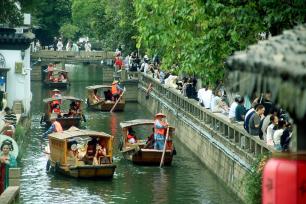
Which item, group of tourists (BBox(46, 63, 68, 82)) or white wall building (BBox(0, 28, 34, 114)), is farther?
group of tourists (BBox(46, 63, 68, 82))

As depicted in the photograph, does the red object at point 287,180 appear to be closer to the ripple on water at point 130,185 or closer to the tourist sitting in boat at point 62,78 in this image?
the ripple on water at point 130,185

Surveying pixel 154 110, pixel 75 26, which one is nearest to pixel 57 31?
pixel 75 26

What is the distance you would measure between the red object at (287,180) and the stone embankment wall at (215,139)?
15.1 metres

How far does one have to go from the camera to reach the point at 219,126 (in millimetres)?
30297

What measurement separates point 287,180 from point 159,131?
25279 mm

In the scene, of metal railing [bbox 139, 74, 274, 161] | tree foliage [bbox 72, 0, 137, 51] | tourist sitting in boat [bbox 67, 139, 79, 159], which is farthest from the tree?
tourist sitting in boat [bbox 67, 139, 79, 159]

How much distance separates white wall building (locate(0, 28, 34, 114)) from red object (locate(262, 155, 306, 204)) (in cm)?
3554

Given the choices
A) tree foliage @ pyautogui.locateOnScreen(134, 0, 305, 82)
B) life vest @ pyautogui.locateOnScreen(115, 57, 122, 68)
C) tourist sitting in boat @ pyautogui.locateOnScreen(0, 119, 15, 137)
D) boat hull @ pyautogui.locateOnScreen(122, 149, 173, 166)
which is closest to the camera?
tree foliage @ pyautogui.locateOnScreen(134, 0, 305, 82)

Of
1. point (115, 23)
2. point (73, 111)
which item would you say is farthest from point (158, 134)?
point (115, 23)

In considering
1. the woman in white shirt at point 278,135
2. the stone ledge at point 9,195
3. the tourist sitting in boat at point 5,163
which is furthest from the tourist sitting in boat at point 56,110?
the woman in white shirt at point 278,135

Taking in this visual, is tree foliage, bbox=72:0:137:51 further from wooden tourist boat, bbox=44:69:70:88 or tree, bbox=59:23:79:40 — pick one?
tree, bbox=59:23:79:40

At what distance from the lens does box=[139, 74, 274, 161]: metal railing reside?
24.2 metres

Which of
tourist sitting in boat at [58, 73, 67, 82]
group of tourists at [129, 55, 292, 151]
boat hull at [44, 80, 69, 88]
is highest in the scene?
group of tourists at [129, 55, 292, 151]

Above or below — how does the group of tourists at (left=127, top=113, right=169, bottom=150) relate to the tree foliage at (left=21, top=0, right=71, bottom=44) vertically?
below
